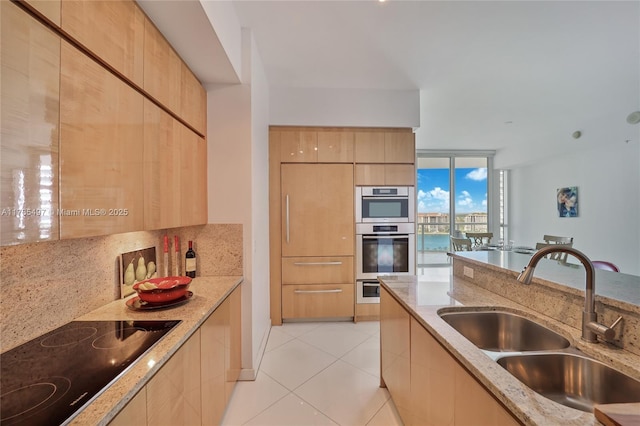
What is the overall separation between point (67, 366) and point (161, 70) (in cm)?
146

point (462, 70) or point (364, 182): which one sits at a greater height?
point (462, 70)

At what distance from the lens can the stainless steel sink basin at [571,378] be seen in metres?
0.87

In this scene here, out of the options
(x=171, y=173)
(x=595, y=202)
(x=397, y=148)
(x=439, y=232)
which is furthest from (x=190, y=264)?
(x=595, y=202)

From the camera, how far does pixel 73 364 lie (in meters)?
0.90

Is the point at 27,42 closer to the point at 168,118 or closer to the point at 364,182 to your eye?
the point at 168,118

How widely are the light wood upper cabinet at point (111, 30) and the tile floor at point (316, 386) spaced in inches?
84.2

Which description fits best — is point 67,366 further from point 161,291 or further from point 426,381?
point 426,381

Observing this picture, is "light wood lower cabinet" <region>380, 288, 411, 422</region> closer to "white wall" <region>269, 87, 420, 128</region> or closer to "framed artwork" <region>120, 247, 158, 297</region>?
"framed artwork" <region>120, 247, 158, 297</region>

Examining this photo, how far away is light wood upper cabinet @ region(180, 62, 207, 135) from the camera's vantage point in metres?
1.78

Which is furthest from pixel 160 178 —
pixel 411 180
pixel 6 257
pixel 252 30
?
pixel 411 180

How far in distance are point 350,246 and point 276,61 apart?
2.20 m

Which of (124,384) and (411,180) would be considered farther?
(411,180)

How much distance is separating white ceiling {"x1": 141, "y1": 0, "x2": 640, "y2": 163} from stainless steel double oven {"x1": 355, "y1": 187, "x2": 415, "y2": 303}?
135cm

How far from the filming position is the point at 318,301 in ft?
10.7
